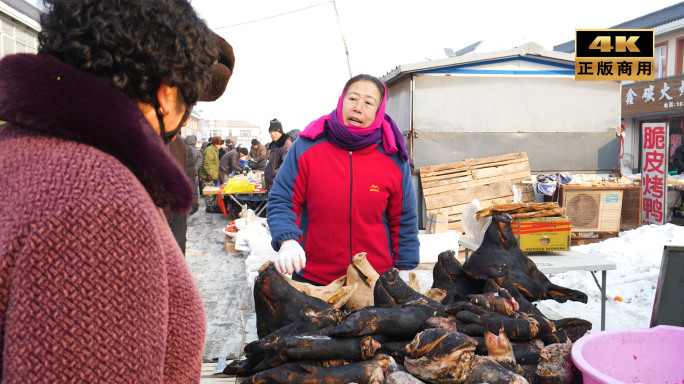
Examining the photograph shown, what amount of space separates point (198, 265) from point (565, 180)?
6.24 metres

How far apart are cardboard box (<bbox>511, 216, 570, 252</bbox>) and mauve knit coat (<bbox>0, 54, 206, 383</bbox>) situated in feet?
11.6

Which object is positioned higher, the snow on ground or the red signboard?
the red signboard

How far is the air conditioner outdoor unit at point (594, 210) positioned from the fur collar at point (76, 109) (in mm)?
8401

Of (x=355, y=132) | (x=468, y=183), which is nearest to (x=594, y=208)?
(x=468, y=183)

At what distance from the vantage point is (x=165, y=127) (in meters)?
1.02

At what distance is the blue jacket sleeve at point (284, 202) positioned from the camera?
8.54ft

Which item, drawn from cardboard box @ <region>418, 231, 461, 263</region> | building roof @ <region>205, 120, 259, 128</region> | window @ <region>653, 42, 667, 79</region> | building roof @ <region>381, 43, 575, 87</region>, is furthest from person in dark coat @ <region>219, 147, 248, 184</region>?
building roof @ <region>205, 120, 259, 128</region>

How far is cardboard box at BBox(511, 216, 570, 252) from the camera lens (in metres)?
3.97

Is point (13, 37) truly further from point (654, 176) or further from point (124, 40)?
point (654, 176)

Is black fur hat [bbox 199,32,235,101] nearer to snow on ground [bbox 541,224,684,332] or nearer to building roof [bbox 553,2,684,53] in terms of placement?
snow on ground [bbox 541,224,684,332]

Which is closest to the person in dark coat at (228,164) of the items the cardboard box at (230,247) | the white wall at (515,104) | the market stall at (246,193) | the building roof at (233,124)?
the market stall at (246,193)

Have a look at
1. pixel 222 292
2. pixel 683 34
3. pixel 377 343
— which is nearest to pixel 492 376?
pixel 377 343

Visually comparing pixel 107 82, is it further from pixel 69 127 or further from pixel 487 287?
pixel 487 287

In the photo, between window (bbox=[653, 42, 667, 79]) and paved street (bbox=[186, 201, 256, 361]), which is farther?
window (bbox=[653, 42, 667, 79])
